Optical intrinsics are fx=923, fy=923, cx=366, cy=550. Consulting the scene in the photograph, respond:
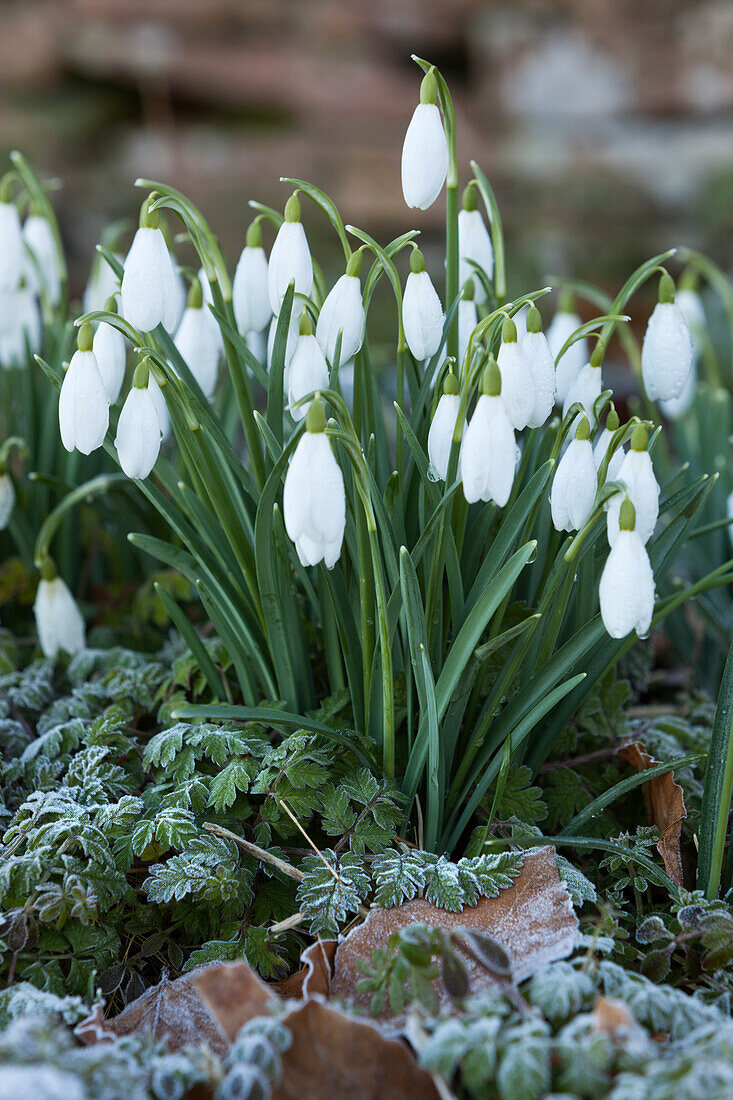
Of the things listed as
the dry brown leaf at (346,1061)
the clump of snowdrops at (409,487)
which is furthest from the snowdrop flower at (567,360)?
the dry brown leaf at (346,1061)

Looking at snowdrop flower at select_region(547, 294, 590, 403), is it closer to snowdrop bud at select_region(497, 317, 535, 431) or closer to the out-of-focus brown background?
snowdrop bud at select_region(497, 317, 535, 431)

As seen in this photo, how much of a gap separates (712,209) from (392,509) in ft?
16.2

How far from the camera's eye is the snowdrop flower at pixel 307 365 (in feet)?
4.03

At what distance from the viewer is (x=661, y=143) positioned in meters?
5.66

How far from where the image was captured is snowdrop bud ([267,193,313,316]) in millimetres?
1261

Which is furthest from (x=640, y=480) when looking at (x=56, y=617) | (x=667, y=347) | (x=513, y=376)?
(x=56, y=617)

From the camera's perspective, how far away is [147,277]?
1.18 meters

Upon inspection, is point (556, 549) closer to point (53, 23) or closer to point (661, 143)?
point (661, 143)

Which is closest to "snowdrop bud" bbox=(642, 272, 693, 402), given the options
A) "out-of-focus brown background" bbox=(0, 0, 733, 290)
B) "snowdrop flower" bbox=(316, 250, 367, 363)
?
"snowdrop flower" bbox=(316, 250, 367, 363)

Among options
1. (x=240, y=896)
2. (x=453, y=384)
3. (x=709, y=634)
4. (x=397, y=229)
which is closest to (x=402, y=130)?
(x=397, y=229)

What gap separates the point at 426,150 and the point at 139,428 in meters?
0.53

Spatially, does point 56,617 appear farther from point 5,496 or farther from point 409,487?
point 409,487

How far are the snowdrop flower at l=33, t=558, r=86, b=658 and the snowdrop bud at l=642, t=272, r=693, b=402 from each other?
1.12 metres

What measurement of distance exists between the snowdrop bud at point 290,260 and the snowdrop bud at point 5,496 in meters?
0.78
